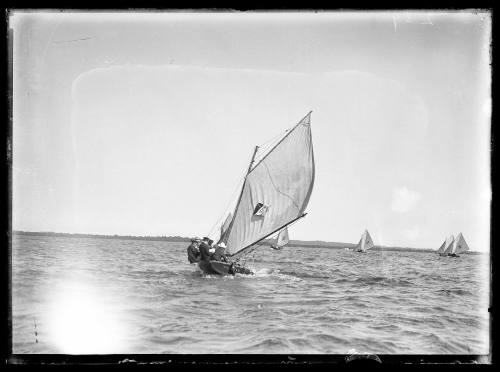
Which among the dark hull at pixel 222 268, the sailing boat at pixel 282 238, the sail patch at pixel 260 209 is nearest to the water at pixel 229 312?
the dark hull at pixel 222 268

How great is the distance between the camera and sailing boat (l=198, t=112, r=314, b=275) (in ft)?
31.9

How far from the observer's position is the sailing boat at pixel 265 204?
31.9ft

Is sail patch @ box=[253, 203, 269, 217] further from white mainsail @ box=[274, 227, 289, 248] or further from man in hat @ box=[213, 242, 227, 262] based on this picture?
man in hat @ box=[213, 242, 227, 262]

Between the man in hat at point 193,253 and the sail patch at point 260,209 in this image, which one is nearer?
the man in hat at point 193,253

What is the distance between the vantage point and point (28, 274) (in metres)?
4.85

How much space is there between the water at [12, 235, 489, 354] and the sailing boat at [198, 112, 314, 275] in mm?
3484

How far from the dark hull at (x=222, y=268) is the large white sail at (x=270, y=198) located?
0.68m

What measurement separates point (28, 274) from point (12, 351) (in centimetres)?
82

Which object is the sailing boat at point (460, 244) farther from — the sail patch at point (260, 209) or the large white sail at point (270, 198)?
the sail patch at point (260, 209)

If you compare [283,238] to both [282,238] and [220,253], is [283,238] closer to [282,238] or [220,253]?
[282,238]

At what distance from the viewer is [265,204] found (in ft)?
37.3

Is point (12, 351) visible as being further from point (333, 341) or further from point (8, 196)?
point (333, 341)

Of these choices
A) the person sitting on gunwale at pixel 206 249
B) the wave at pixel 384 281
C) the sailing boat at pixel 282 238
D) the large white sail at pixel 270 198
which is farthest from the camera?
the sailing boat at pixel 282 238
